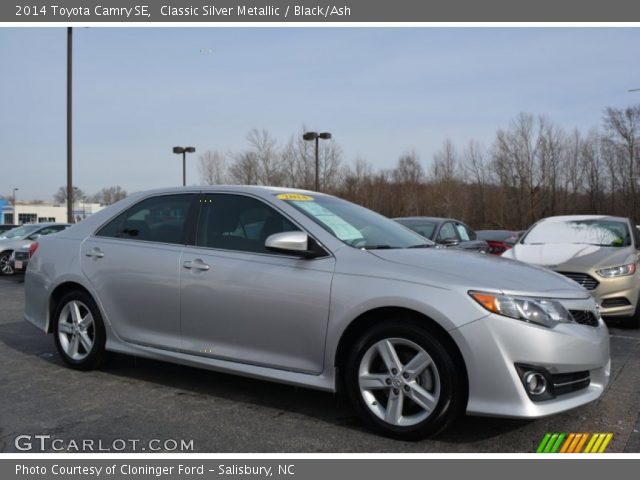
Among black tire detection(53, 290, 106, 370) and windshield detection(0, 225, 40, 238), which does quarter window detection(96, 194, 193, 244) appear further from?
windshield detection(0, 225, 40, 238)

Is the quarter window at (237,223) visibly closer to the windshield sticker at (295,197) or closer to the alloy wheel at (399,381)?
the windshield sticker at (295,197)

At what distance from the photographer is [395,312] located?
3516 millimetres

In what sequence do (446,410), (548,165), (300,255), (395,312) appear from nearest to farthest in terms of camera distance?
(446,410) < (395,312) < (300,255) < (548,165)

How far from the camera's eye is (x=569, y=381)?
132 inches

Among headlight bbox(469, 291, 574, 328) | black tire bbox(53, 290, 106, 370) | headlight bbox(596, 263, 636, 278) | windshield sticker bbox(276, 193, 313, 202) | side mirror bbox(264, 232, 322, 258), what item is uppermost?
windshield sticker bbox(276, 193, 313, 202)

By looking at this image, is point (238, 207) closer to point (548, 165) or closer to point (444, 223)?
point (444, 223)

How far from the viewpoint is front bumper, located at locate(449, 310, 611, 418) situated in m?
3.18

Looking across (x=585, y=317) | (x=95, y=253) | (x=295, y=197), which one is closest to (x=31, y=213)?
(x=95, y=253)

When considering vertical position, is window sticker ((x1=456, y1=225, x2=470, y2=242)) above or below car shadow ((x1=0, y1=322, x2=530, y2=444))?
Answer: above

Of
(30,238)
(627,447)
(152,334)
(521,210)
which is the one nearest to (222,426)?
(152,334)

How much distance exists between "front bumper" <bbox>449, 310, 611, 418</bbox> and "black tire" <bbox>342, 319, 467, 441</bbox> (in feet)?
0.30

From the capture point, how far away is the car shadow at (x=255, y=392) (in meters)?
3.65

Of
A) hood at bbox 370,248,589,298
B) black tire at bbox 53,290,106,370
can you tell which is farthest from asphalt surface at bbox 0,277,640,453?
hood at bbox 370,248,589,298

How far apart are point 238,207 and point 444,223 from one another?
7039mm
